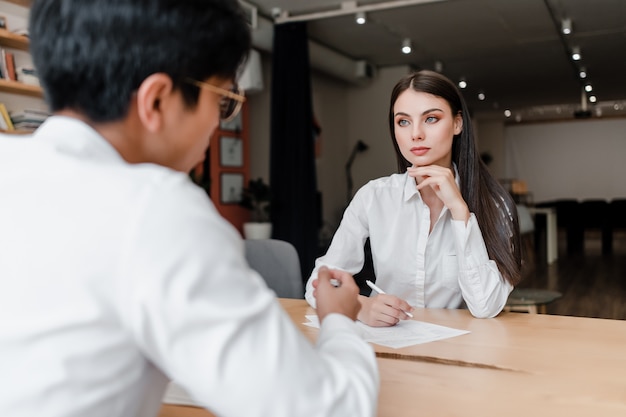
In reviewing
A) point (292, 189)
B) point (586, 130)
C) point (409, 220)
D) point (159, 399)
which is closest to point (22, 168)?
point (159, 399)

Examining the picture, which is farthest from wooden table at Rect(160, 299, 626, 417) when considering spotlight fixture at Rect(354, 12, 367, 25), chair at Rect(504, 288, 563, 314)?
spotlight fixture at Rect(354, 12, 367, 25)

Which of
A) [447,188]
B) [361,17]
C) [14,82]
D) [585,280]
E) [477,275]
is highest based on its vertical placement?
[361,17]

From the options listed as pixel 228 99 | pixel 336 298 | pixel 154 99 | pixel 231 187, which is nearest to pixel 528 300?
pixel 336 298

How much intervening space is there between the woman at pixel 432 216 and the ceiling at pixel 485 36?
4249 millimetres

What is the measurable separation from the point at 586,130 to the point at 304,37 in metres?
10.6

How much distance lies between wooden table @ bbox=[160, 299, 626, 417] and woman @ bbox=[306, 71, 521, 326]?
0.96 ft

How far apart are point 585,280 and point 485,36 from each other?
310cm

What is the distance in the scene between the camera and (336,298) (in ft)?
2.74

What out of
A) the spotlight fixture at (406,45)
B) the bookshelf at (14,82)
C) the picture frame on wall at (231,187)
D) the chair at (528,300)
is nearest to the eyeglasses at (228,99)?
the chair at (528,300)

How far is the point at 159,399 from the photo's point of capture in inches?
27.4

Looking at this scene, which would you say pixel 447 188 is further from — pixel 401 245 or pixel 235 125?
pixel 235 125

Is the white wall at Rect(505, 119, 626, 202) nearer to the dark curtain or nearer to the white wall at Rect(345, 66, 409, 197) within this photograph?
the white wall at Rect(345, 66, 409, 197)

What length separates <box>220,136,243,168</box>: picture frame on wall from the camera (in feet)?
21.9

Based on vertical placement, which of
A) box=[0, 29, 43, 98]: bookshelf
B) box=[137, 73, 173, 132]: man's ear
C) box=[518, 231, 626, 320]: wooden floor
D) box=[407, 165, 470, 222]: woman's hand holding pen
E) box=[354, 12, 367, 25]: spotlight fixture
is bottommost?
box=[518, 231, 626, 320]: wooden floor
